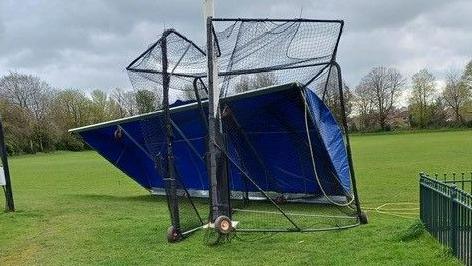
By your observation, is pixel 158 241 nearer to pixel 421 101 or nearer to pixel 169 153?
pixel 169 153

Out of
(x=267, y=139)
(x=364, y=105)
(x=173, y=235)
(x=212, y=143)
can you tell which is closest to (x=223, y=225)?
(x=173, y=235)

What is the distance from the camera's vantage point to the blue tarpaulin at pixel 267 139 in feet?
31.7

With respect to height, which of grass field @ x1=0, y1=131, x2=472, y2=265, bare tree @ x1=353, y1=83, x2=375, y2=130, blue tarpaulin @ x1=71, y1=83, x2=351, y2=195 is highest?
bare tree @ x1=353, y1=83, x2=375, y2=130

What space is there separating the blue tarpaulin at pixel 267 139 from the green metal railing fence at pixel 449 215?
2705 mm

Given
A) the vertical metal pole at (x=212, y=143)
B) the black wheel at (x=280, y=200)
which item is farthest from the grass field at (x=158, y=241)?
the black wheel at (x=280, y=200)

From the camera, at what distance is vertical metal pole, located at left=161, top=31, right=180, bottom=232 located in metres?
8.21

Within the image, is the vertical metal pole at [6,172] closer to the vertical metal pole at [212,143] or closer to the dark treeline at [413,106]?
the vertical metal pole at [212,143]

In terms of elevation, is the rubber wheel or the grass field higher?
the rubber wheel

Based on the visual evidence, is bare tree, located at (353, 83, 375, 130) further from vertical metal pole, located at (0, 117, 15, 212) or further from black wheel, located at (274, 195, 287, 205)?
vertical metal pole, located at (0, 117, 15, 212)

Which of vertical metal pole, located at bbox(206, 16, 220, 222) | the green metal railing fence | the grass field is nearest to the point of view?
the green metal railing fence

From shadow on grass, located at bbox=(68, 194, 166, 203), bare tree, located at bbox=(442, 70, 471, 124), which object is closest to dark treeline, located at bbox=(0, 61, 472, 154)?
bare tree, located at bbox=(442, 70, 471, 124)

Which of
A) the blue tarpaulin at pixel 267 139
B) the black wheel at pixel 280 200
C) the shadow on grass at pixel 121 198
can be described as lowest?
the shadow on grass at pixel 121 198

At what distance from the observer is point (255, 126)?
36.8 ft

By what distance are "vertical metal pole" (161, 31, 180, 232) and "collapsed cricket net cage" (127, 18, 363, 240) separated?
0.05 ft
